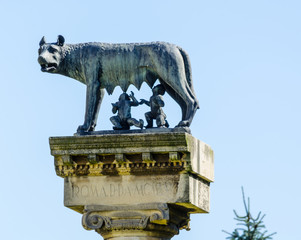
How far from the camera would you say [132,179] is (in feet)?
75.5

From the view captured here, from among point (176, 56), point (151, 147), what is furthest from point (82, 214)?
point (176, 56)

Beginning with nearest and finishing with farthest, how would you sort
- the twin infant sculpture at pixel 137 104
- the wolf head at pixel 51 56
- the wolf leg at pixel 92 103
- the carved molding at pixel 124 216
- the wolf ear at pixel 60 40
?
1. the carved molding at pixel 124 216
2. the twin infant sculpture at pixel 137 104
3. the wolf leg at pixel 92 103
4. the wolf head at pixel 51 56
5. the wolf ear at pixel 60 40

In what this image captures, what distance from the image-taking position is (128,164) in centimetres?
2292

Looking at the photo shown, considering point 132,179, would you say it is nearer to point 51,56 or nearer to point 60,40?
point 51,56

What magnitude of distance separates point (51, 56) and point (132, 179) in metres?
3.22

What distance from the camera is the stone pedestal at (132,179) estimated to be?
22641 mm

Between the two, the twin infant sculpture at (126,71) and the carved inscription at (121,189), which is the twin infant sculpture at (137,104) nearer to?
the twin infant sculpture at (126,71)

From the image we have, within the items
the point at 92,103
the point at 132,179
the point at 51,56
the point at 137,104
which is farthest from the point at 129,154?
the point at 51,56

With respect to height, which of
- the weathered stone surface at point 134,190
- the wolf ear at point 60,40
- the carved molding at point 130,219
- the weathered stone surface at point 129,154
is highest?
the wolf ear at point 60,40

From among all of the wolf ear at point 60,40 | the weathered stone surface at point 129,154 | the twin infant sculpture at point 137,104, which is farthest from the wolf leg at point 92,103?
the wolf ear at point 60,40

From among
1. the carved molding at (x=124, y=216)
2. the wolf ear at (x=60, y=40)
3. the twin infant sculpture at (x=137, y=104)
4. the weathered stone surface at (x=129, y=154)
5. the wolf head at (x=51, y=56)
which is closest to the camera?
the weathered stone surface at (x=129, y=154)

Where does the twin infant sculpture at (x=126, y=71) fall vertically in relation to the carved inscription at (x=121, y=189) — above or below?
above

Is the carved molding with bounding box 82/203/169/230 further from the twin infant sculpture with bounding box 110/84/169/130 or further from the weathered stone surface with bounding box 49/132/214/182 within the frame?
the twin infant sculpture with bounding box 110/84/169/130

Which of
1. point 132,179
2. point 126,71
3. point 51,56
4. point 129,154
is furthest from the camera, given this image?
point 51,56
